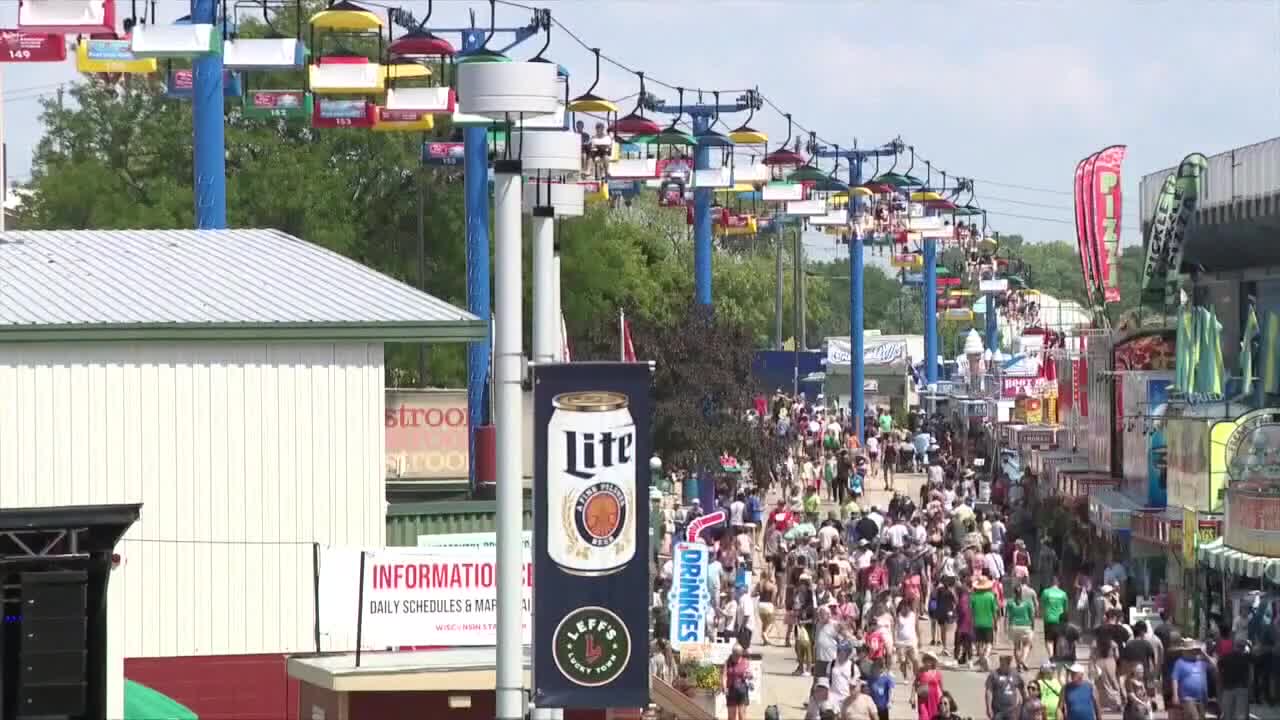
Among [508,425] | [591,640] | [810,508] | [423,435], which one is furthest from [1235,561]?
[508,425]

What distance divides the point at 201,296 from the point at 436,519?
3.18m

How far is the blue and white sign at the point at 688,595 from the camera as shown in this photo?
2494 centimetres

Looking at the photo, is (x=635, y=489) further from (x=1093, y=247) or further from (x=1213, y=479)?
(x=1093, y=247)

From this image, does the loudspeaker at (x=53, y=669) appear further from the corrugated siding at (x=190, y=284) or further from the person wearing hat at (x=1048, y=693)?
the person wearing hat at (x=1048, y=693)

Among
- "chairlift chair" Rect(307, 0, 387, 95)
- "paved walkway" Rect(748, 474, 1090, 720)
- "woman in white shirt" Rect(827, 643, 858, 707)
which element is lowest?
"paved walkway" Rect(748, 474, 1090, 720)

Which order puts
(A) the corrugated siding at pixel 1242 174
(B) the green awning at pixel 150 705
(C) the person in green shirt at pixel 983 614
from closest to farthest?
(B) the green awning at pixel 150 705 → (C) the person in green shirt at pixel 983 614 → (A) the corrugated siding at pixel 1242 174

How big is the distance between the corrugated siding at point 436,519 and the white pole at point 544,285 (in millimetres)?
7783

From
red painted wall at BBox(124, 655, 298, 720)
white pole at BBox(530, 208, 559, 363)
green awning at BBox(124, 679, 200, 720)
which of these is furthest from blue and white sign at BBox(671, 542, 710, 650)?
white pole at BBox(530, 208, 559, 363)

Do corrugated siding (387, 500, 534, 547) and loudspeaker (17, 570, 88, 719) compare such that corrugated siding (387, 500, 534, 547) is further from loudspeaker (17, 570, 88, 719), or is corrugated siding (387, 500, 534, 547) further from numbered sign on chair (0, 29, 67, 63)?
loudspeaker (17, 570, 88, 719)

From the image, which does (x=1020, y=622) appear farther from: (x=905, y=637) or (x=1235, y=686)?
(x=1235, y=686)

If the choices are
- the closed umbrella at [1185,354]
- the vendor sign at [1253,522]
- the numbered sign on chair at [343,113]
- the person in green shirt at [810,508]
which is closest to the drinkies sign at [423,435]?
the numbered sign on chair at [343,113]

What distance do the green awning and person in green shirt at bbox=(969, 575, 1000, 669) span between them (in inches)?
408

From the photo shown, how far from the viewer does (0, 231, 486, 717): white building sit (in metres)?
21.2

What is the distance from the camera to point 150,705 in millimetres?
21094
